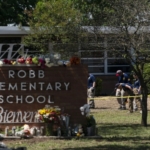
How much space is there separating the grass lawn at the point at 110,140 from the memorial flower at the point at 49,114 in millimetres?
506

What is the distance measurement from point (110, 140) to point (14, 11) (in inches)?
811

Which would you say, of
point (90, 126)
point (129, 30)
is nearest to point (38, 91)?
point (90, 126)

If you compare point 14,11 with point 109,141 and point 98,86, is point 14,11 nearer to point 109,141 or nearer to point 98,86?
point 98,86

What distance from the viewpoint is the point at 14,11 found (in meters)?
32.1

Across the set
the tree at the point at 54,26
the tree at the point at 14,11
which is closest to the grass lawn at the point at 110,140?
the tree at the point at 54,26

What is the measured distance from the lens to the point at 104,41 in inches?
624

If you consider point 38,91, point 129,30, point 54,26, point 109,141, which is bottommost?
point 109,141

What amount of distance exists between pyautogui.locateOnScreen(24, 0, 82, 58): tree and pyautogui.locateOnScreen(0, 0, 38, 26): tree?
8.85 metres

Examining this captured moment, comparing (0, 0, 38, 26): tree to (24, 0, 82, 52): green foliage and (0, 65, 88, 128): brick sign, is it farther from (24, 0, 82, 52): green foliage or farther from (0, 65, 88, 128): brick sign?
(0, 65, 88, 128): brick sign

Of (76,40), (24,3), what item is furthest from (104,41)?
(24,3)

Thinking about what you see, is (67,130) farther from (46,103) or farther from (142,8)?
(142,8)

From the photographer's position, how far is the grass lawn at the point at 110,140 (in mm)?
11555

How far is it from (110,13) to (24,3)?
1791 cm

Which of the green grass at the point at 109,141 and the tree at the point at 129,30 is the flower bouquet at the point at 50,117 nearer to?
the green grass at the point at 109,141
